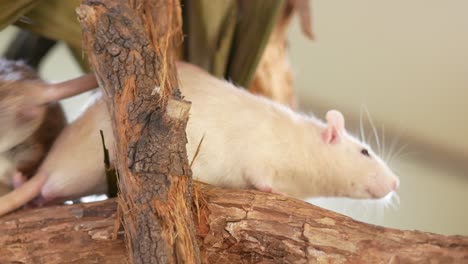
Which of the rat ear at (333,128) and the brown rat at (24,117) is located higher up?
the rat ear at (333,128)

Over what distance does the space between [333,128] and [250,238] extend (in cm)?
34

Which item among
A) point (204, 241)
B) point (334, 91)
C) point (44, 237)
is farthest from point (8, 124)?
point (334, 91)

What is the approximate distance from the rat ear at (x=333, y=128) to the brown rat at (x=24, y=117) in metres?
0.40

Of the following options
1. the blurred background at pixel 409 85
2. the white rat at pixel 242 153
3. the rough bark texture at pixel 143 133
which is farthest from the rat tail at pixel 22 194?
the blurred background at pixel 409 85

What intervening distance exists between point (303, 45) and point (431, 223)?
71cm

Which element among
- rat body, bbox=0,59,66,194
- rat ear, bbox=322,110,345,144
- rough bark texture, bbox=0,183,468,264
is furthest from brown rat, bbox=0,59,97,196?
rat ear, bbox=322,110,345,144

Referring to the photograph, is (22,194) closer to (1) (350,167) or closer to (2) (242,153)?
(2) (242,153)

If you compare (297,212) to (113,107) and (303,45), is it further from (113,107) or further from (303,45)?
(303,45)

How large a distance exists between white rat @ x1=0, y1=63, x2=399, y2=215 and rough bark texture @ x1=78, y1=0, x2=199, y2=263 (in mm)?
225

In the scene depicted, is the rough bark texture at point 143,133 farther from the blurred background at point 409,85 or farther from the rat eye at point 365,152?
the blurred background at point 409,85

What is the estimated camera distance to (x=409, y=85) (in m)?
2.03

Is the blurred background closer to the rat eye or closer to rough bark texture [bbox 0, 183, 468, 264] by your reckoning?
the rat eye

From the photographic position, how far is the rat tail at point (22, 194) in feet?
3.27

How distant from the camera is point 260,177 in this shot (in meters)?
1.07
